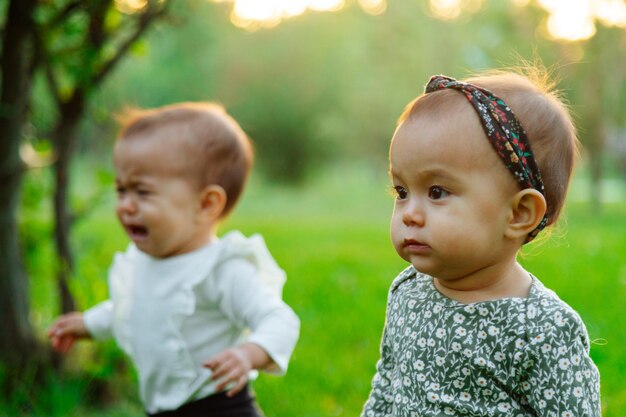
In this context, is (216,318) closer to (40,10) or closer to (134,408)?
(134,408)

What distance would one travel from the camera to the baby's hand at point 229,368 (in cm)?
219

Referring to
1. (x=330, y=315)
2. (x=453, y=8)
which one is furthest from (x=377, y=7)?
(x=330, y=315)

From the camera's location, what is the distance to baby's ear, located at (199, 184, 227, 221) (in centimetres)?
273

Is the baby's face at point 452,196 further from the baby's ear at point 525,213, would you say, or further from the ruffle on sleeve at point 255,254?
the ruffle on sleeve at point 255,254

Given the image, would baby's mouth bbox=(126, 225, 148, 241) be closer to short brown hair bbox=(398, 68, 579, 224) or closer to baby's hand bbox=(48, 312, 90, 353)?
baby's hand bbox=(48, 312, 90, 353)

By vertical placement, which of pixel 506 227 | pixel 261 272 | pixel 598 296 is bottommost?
pixel 598 296

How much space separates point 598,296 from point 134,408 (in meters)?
3.01

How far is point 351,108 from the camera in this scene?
82.9 ft

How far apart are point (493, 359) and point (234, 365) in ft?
2.55

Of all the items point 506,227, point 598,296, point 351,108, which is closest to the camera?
point 506,227

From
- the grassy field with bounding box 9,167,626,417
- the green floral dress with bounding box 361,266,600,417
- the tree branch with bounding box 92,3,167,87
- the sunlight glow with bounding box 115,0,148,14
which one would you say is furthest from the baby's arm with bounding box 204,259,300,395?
the sunlight glow with bounding box 115,0,148,14

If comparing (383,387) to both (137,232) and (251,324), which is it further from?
(137,232)

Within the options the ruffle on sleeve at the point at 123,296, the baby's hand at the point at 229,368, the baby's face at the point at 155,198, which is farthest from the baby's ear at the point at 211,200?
the baby's hand at the point at 229,368

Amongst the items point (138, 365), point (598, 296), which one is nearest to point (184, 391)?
point (138, 365)
